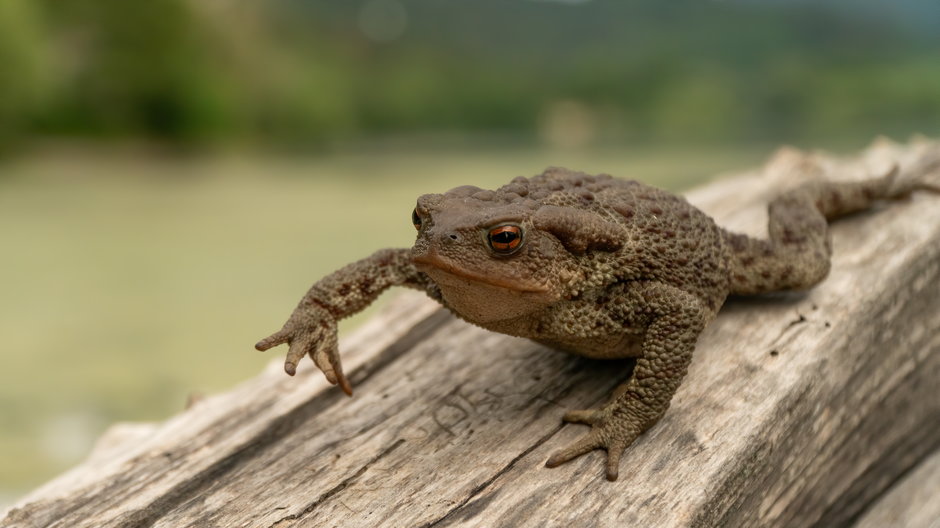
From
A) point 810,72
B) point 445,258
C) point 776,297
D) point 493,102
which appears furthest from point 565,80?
point 445,258

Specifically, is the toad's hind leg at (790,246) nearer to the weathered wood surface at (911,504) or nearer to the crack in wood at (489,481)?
the weathered wood surface at (911,504)

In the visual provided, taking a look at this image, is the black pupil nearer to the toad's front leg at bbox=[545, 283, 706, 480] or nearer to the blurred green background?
the toad's front leg at bbox=[545, 283, 706, 480]

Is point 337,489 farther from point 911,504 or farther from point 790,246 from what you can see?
point 911,504

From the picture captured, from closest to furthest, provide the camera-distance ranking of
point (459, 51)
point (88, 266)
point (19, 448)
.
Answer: point (19, 448) → point (88, 266) → point (459, 51)

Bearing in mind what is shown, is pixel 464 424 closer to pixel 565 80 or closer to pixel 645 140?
pixel 565 80

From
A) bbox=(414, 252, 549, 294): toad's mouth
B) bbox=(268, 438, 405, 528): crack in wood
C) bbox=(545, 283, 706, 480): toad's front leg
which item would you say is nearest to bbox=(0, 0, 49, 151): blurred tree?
bbox=(268, 438, 405, 528): crack in wood

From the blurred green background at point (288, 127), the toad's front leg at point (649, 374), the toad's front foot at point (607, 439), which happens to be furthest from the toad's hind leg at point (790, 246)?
the blurred green background at point (288, 127)
